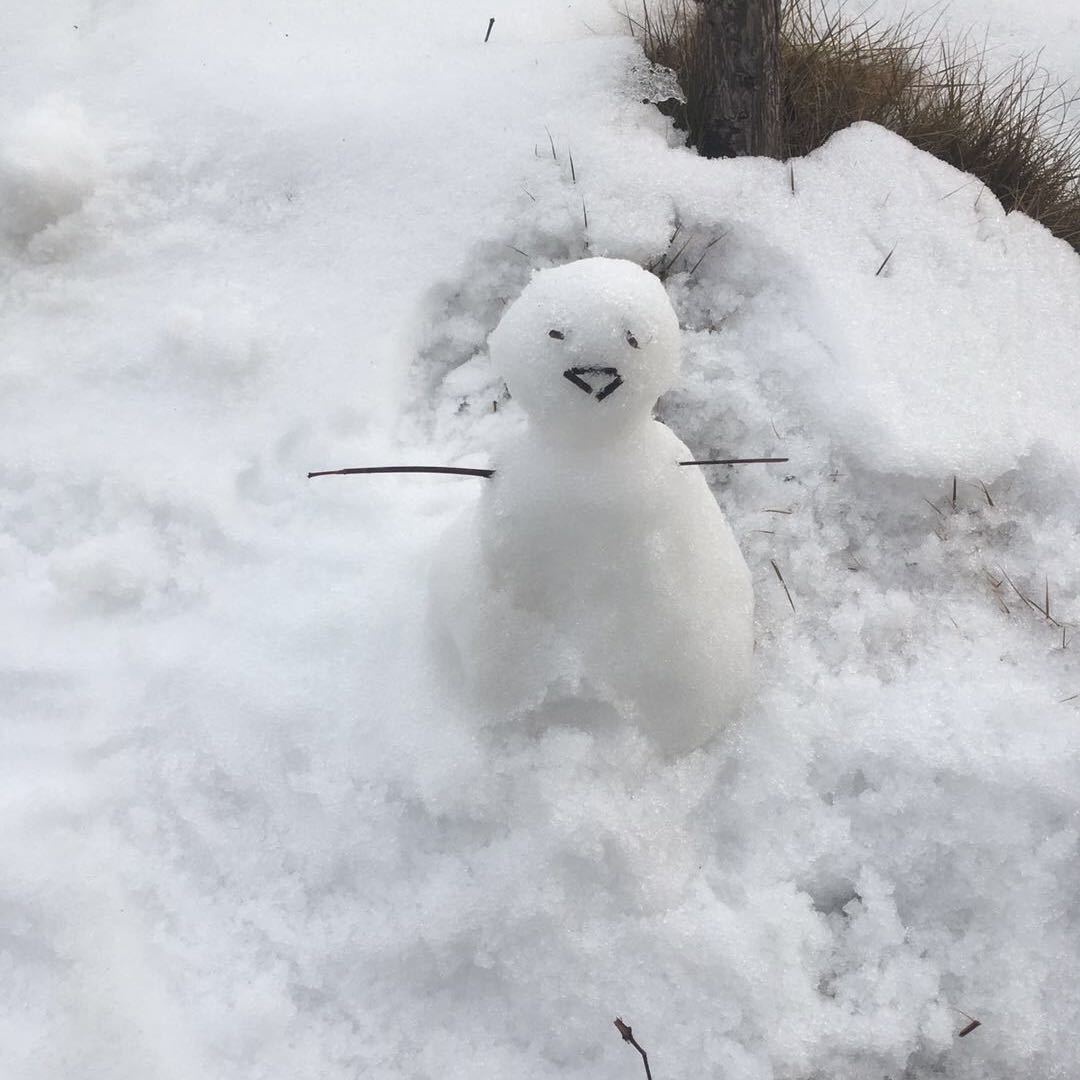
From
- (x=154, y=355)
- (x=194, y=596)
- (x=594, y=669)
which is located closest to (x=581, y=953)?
(x=594, y=669)

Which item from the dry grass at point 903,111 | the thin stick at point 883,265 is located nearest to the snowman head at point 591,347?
the thin stick at point 883,265

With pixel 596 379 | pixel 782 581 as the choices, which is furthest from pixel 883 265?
pixel 596 379

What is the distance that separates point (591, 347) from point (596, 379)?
4 cm

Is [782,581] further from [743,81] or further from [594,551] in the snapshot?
[743,81]

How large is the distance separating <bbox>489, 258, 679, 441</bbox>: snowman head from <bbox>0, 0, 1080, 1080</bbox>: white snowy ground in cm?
48

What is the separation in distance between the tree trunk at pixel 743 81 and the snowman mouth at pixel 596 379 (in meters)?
1.03

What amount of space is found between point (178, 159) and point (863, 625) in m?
1.61

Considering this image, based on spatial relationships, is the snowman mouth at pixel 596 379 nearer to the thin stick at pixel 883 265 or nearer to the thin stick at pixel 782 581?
the thin stick at pixel 782 581

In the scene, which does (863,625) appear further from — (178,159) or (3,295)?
(3,295)

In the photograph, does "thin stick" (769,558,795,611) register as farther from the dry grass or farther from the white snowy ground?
the dry grass

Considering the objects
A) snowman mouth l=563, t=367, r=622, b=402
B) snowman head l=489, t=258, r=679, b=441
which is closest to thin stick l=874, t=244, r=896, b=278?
snowman head l=489, t=258, r=679, b=441

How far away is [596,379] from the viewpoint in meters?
0.98

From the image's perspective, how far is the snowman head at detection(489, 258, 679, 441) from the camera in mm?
967

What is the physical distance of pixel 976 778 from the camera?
1.35 m
